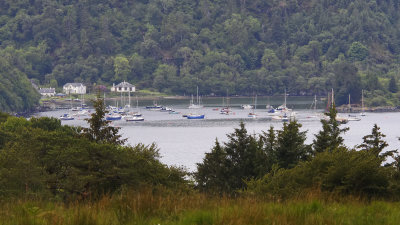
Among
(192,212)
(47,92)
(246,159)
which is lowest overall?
(246,159)

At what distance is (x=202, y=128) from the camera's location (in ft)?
358

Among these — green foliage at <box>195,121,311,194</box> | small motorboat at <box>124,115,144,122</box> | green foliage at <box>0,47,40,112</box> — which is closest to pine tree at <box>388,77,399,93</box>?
small motorboat at <box>124,115,144,122</box>

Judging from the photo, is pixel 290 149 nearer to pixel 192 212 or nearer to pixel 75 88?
pixel 192 212

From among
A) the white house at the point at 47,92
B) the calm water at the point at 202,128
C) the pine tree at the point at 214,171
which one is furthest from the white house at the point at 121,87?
the pine tree at the point at 214,171

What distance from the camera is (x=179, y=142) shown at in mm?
89625

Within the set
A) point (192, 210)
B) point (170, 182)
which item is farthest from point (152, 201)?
point (170, 182)

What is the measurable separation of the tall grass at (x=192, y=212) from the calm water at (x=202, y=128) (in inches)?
2179

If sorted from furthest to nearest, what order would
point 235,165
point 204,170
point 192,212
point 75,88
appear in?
point 75,88 < point 204,170 < point 235,165 < point 192,212

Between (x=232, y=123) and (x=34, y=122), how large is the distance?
65592 millimetres

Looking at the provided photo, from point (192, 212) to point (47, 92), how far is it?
168 meters

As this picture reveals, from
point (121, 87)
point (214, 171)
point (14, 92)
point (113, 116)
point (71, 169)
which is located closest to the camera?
point (71, 169)

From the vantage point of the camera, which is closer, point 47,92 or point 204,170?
point 204,170

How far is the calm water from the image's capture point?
81.9 m

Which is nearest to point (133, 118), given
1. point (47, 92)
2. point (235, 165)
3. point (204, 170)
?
point (47, 92)
